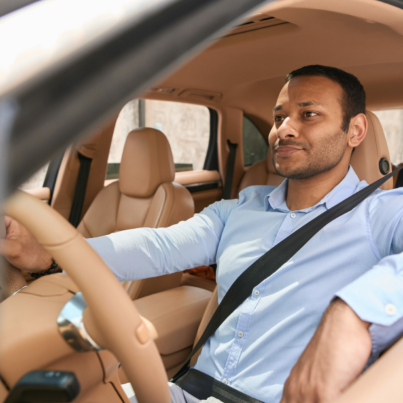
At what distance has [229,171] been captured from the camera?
3453mm

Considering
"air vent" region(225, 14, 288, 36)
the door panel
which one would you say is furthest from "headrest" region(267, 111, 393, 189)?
the door panel

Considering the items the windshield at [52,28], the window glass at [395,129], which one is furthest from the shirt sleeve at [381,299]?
the window glass at [395,129]

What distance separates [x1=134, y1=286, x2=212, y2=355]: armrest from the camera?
1518mm

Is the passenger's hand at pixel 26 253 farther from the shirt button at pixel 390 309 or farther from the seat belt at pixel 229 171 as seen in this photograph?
the seat belt at pixel 229 171

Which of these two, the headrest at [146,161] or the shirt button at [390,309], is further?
the headrest at [146,161]

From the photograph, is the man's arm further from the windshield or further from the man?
the windshield

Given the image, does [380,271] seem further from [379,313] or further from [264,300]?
[264,300]

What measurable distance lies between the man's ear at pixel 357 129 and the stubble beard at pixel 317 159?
132 millimetres

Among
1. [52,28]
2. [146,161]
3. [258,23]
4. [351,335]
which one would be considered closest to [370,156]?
[258,23]

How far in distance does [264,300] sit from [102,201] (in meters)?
1.58

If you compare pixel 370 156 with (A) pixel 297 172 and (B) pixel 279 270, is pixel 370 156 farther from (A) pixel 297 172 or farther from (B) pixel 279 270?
(B) pixel 279 270

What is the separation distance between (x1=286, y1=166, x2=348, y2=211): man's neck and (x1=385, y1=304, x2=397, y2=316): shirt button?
1.86 ft

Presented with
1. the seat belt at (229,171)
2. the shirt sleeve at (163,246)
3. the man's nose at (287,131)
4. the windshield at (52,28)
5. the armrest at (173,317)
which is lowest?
the armrest at (173,317)

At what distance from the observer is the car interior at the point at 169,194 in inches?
19.3
